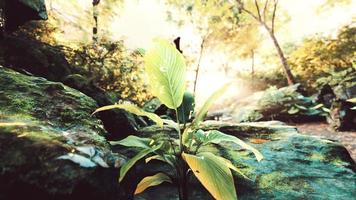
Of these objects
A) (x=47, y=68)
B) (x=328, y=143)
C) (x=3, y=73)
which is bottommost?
(x=328, y=143)

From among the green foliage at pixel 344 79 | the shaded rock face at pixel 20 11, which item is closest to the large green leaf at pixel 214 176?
the shaded rock face at pixel 20 11

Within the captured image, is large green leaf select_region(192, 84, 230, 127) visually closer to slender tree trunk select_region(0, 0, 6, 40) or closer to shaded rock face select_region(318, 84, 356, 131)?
slender tree trunk select_region(0, 0, 6, 40)

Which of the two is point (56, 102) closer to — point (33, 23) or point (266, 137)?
point (266, 137)

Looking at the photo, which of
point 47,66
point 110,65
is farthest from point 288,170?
point 110,65

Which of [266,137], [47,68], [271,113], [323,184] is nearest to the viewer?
[323,184]

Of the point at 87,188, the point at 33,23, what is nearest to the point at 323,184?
the point at 87,188

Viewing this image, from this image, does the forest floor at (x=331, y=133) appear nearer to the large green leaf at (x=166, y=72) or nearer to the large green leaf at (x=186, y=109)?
the large green leaf at (x=186, y=109)

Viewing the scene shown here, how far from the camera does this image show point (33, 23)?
5117mm

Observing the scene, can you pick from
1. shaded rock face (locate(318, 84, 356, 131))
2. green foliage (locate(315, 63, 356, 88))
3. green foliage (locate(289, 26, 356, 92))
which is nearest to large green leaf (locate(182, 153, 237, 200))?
shaded rock face (locate(318, 84, 356, 131))

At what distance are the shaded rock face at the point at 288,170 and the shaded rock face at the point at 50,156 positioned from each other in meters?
0.83

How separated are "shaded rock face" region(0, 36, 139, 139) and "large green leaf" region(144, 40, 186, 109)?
1395 mm

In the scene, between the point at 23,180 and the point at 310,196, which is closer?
→ the point at 23,180

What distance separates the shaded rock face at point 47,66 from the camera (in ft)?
11.1

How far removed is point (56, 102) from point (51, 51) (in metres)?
2.77
